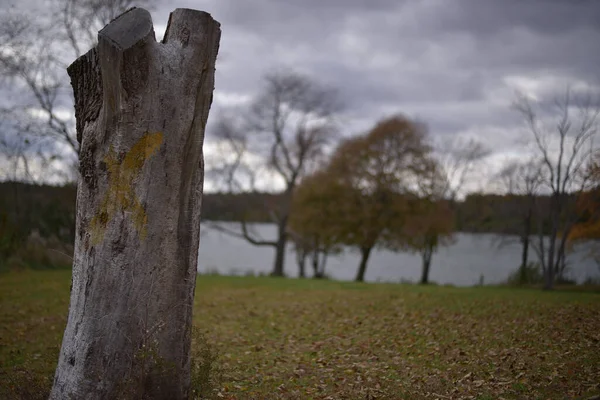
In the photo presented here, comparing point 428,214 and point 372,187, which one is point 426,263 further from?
point 372,187

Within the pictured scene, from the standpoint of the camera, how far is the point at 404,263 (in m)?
51.7

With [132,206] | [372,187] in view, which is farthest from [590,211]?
[132,206]

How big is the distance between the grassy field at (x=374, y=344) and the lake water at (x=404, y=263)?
16426mm

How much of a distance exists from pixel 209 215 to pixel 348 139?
11170 mm

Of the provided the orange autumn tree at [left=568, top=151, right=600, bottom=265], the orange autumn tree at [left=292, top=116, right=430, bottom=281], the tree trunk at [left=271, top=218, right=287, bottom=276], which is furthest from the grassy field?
the tree trunk at [left=271, top=218, right=287, bottom=276]

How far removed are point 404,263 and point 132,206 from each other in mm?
48470

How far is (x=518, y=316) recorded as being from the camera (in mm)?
11883

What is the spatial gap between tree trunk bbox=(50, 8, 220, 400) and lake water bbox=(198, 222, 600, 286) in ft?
82.1

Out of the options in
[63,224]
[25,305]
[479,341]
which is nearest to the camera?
[479,341]

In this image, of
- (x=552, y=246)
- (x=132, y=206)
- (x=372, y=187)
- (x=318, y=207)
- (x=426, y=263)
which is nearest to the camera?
(x=132, y=206)

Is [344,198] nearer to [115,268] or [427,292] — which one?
[427,292]

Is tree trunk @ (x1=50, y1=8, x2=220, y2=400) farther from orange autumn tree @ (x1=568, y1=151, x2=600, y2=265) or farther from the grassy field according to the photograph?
orange autumn tree @ (x1=568, y1=151, x2=600, y2=265)

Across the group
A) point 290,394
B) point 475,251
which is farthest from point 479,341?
point 475,251

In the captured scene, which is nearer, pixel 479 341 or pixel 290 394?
pixel 290 394
